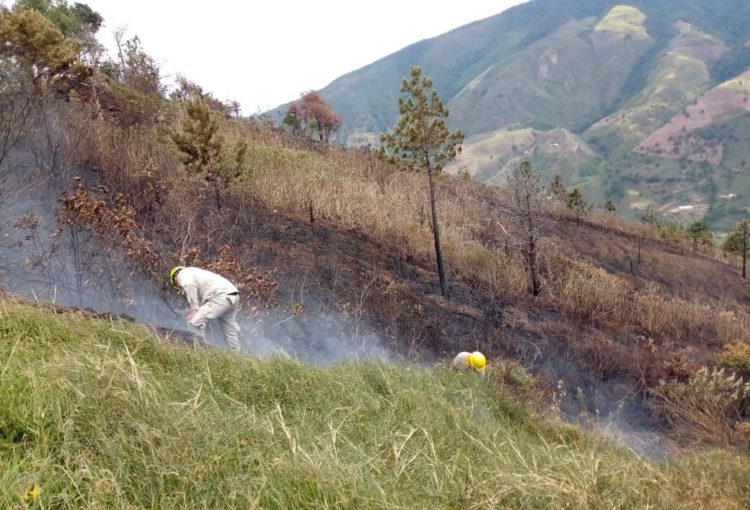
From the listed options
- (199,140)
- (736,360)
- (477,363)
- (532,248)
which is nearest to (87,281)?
(199,140)

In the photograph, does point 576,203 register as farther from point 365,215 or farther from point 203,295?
point 203,295

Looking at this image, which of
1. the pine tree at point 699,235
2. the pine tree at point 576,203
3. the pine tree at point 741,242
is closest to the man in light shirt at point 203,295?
the pine tree at point 576,203

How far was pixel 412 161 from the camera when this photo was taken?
11219 mm

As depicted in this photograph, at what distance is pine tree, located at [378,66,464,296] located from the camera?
10.8m

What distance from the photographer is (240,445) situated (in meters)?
2.78

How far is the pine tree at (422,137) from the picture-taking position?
10750 millimetres

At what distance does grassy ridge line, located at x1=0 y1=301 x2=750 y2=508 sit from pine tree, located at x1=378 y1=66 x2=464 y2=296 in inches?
282

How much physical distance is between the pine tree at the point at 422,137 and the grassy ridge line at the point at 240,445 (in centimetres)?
715

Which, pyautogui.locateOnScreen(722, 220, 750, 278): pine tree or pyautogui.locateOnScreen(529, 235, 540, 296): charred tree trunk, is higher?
pyautogui.locateOnScreen(529, 235, 540, 296): charred tree trunk

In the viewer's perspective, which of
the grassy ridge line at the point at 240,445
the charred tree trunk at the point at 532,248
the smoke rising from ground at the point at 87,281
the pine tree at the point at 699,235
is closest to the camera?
the grassy ridge line at the point at 240,445

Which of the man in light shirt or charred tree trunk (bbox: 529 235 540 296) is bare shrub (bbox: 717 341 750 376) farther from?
the man in light shirt

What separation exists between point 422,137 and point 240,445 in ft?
29.7

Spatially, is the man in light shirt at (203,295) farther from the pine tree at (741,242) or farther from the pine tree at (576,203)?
the pine tree at (741,242)

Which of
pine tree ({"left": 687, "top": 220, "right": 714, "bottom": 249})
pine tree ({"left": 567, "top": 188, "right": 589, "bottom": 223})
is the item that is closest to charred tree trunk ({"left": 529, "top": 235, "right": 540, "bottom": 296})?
pine tree ({"left": 567, "top": 188, "right": 589, "bottom": 223})
